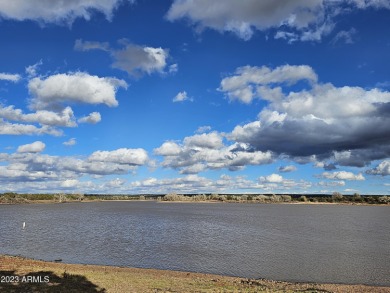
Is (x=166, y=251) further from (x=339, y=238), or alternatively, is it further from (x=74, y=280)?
(x=339, y=238)

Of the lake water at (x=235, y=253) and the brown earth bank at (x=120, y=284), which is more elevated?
the brown earth bank at (x=120, y=284)

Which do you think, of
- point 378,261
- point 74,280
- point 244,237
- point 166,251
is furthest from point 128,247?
point 378,261

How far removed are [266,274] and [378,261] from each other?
18.6 meters

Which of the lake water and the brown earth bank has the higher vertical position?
the brown earth bank

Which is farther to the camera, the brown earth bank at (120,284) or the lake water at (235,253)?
the lake water at (235,253)

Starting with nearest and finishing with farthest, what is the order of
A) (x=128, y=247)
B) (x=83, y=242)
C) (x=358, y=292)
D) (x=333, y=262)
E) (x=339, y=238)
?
(x=358, y=292), (x=333, y=262), (x=128, y=247), (x=83, y=242), (x=339, y=238)

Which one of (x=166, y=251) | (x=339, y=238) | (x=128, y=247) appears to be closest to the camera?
(x=166, y=251)

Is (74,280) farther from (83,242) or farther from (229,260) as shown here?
(83,242)

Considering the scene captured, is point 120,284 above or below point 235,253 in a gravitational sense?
above

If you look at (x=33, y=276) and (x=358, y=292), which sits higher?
(x=33, y=276)

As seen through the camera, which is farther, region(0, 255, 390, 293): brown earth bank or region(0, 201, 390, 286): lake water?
region(0, 201, 390, 286): lake water

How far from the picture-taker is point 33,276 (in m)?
29.0

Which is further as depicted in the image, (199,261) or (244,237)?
(244,237)

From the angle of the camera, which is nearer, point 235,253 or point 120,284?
point 120,284
